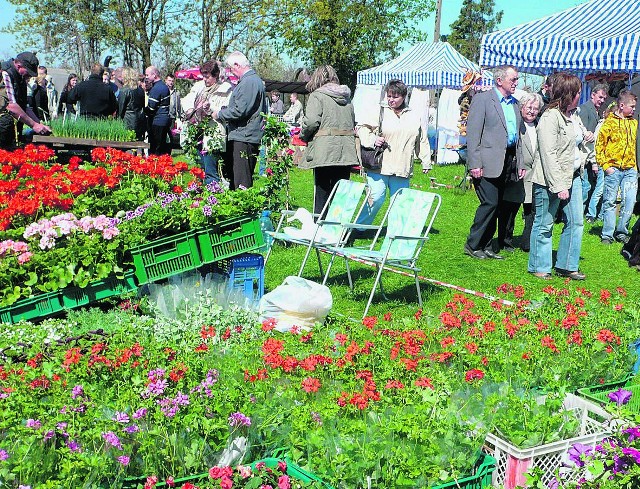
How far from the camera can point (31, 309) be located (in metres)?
5.71

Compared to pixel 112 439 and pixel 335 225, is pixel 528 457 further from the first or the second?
pixel 335 225

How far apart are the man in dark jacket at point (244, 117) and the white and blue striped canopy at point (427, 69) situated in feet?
40.2

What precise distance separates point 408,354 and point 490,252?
5.23m

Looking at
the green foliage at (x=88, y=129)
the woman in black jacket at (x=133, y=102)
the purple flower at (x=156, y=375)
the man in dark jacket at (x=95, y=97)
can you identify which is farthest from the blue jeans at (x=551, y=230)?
the man in dark jacket at (x=95, y=97)

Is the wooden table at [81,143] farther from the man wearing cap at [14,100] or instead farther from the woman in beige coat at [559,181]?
the woman in beige coat at [559,181]

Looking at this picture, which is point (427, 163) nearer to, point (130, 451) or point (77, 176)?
point (77, 176)

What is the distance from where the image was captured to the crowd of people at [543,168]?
7.75 metres

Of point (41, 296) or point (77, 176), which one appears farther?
point (77, 176)

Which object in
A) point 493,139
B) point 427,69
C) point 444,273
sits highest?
point 427,69

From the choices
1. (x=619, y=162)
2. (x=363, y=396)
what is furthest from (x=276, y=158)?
(x=363, y=396)

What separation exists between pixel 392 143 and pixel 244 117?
1704 mm

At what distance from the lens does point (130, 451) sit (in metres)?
2.92

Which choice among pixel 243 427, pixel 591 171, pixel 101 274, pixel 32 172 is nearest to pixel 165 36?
pixel 591 171

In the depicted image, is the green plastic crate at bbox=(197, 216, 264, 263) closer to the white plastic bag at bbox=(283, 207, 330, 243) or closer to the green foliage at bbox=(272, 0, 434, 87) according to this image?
the white plastic bag at bbox=(283, 207, 330, 243)
